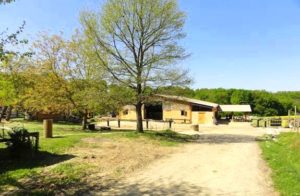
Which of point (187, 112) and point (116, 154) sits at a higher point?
point (187, 112)

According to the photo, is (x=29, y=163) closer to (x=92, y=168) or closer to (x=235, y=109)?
(x=92, y=168)

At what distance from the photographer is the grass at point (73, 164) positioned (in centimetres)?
1179

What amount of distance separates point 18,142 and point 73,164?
106 inches

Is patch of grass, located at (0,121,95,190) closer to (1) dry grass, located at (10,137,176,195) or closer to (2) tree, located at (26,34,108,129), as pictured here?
(1) dry grass, located at (10,137,176,195)

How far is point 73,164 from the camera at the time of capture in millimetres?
14820

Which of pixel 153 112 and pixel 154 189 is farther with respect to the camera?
pixel 153 112

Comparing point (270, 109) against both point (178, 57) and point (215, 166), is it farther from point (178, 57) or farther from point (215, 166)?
point (215, 166)

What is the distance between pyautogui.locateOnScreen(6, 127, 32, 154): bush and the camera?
607 inches

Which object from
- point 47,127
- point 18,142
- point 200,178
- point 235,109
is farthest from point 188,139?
point 235,109

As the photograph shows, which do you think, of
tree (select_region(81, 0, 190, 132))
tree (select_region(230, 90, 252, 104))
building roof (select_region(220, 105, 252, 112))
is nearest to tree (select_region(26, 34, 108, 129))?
tree (select_region(81, 0, 190, 132))

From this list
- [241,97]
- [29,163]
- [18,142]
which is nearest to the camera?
[29,163]

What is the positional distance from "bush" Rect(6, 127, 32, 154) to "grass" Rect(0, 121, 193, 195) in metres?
0.45

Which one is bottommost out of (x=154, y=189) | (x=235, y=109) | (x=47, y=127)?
(x=154, y=189)

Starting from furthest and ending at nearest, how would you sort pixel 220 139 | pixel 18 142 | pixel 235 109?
1. pixel 235 109
2. pixel 220 139
3. pixel 18 142
